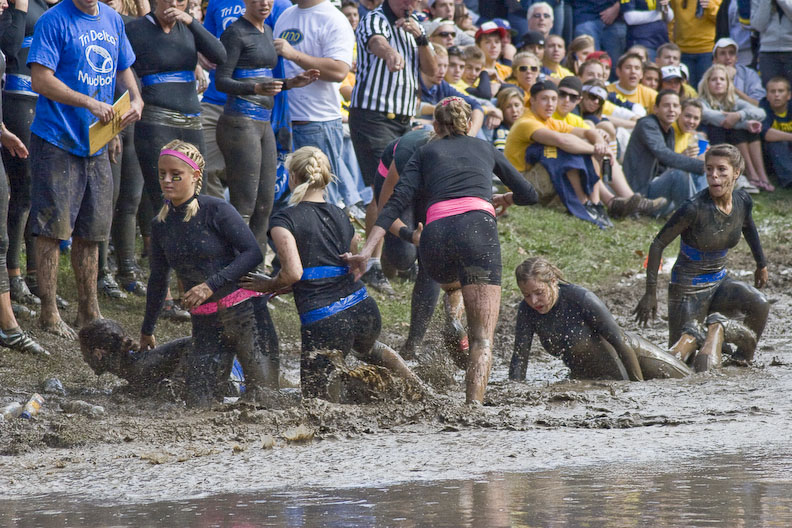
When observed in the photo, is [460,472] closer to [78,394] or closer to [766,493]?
[766,493]

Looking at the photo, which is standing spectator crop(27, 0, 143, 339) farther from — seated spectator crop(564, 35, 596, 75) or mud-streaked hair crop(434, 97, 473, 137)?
seated spectator crop(564, 35, 596, 75)

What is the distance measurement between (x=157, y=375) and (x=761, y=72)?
11.3 m

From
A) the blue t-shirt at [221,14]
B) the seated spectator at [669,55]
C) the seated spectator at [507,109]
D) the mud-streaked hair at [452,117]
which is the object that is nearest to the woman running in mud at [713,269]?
the mud-streaked hair at [452,117]

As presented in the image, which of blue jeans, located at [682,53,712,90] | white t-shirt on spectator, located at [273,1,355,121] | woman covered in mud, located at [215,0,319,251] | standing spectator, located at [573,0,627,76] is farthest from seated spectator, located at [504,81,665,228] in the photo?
woman covered in mud, located at [215,0,319,251]

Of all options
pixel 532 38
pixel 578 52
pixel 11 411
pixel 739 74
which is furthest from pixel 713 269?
pixel 739 74

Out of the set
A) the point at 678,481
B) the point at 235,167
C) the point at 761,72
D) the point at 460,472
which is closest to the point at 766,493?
the point at 678,481

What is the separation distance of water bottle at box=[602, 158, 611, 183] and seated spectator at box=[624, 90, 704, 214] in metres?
0.68

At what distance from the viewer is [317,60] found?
898 centimetres

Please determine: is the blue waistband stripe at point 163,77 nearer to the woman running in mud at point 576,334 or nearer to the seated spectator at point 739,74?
the woman running in mud at point 576,334

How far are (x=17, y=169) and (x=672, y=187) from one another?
8.66 metres

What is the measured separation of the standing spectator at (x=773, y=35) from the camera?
48.4 ft

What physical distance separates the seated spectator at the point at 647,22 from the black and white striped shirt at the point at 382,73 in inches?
293

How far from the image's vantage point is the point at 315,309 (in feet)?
20.8

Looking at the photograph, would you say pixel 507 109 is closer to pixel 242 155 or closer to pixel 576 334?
pixel 242 155
